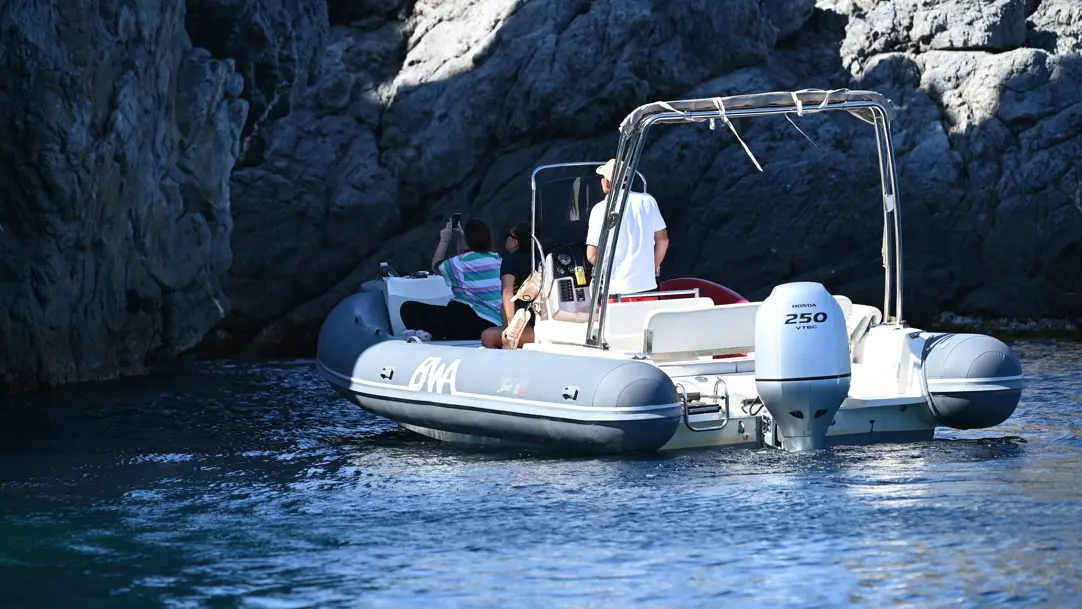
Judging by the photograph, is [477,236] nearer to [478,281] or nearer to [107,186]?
[478,281]

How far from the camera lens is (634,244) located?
8.29m

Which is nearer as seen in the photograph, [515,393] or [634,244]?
[515,393]

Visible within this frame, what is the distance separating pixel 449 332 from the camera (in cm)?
1095

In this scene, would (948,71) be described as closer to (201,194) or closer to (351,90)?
(351,90)

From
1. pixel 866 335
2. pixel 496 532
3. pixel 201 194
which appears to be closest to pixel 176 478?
pixel 496 532

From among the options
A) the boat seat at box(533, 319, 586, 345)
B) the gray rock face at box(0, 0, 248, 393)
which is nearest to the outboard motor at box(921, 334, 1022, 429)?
the boat seat at box(533, 319, 586, 345)

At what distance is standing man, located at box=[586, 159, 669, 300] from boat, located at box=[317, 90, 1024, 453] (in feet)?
0.48

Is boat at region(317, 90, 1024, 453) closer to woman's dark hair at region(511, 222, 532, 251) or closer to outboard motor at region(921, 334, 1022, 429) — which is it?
outboard motor at region(921, 334, 1022, 429)

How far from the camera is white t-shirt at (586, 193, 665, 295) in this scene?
826 centimetres

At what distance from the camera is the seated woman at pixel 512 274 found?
938 centimetres

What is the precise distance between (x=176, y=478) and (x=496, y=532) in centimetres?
258

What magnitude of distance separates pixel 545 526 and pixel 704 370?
238 centimetres

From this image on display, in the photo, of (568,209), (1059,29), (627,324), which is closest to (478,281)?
(568,209)

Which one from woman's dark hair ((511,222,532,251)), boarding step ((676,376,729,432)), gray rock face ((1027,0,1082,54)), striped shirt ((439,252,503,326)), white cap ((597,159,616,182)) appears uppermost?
gray rock face ((1027,0,1082,54))
